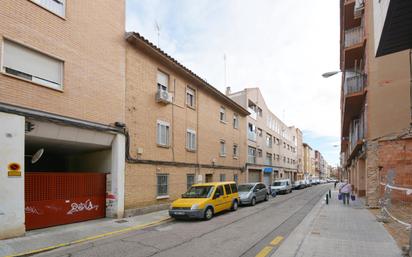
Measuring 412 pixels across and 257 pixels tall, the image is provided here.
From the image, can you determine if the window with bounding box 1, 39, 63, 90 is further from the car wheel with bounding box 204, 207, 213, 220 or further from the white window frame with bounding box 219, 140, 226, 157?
the white window frame with bounding box 219, 140, 226, 157

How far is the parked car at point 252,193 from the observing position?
18.4 metres

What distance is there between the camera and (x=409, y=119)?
1502 centimetres

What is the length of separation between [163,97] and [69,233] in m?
8.10

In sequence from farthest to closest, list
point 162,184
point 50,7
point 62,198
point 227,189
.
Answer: point 162,184 < point 227,189 < point 62,198 < point 50,7

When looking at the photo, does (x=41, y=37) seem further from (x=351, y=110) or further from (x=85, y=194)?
(x=351, y=110)

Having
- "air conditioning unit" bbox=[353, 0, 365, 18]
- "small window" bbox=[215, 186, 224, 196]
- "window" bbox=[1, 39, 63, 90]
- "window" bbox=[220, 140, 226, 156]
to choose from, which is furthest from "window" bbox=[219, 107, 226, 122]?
A: "window" bbox=[1, 39, 63, 90]

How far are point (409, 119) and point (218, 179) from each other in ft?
41.4

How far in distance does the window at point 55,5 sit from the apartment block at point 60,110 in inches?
1.4

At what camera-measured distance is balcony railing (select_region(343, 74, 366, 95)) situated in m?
18.8

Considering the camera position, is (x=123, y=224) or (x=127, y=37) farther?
(x=127, y=37)

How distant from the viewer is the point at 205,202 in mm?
12914

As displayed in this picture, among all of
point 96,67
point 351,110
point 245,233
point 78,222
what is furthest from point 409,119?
point 78,222

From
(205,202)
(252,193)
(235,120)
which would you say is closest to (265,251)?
(205,202)

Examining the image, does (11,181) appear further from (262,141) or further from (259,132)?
(262,141)
